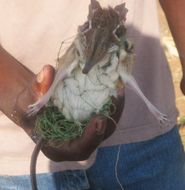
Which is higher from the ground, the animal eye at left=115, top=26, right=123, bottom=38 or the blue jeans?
the animal eye at left=115, top=26, right=123, bottom=38

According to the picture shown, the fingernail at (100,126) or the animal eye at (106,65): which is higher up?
the animal eye at (106,65)

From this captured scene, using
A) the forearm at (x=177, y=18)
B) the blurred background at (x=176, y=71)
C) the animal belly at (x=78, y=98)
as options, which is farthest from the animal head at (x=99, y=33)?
the blurred background at (x=176, y=71)

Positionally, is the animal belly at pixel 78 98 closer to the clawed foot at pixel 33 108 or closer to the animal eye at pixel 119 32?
the clawed foot at pixel 33 108

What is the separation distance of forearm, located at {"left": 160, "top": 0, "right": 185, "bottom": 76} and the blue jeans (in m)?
0.26

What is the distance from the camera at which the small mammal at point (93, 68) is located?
4.90 feet

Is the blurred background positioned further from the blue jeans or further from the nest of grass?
the nest of grass

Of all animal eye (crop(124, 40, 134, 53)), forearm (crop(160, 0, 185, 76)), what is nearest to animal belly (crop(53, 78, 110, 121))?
animal eye (crop(124, 40, 134, 53))

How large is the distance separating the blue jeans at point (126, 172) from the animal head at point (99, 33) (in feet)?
1.95

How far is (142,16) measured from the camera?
1.98m

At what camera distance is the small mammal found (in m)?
1.49

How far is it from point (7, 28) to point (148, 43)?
413mm

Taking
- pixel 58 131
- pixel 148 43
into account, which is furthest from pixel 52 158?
pixel 148 43

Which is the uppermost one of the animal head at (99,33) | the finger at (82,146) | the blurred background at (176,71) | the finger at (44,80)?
the animal head at (99,33)

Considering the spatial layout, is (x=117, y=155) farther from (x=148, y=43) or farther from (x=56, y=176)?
(x=148, y=43)
